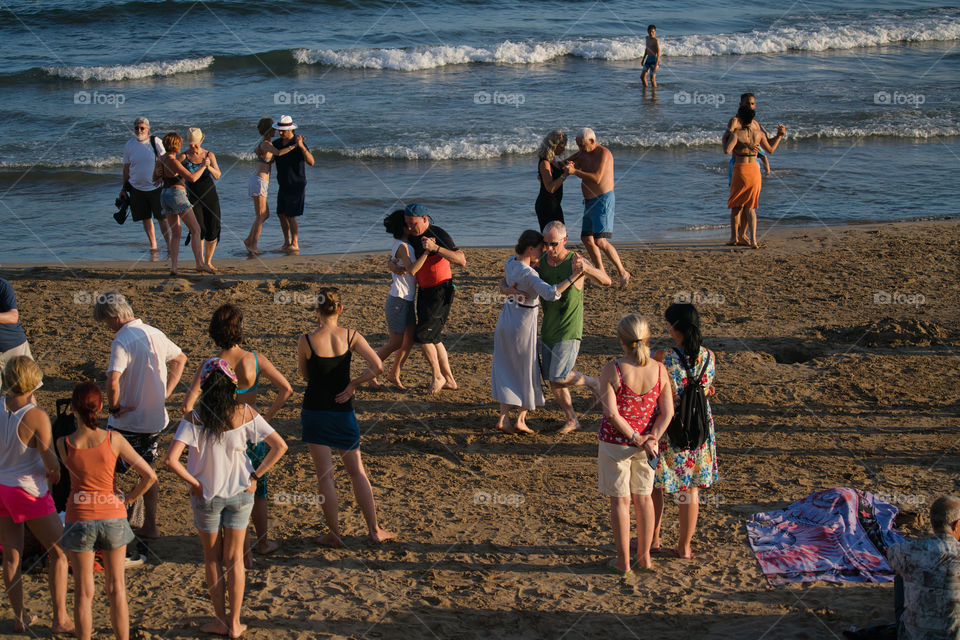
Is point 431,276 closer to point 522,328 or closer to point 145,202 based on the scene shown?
point 522,328

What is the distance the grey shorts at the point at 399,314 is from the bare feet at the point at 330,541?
229cm

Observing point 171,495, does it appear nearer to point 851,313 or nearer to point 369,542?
point 369,542

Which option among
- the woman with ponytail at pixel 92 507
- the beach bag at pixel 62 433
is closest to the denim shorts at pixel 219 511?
the woman with ponytail at pixel 92 507

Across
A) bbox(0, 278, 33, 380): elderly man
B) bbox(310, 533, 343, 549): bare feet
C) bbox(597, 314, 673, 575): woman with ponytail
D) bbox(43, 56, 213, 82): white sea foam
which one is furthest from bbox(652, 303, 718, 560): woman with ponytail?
bbox(43, 56, 213, 82): white sea foam

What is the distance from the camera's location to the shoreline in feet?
35.3

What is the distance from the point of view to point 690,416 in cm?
506

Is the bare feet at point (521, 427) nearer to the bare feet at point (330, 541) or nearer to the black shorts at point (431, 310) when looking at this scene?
the black shorts at point (431, 310)

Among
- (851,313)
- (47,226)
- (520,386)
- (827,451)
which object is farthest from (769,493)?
(47,226)

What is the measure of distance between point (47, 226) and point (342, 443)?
9742mm

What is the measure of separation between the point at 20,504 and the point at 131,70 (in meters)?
21.4

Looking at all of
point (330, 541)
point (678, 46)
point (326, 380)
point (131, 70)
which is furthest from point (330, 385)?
point (678, 46)

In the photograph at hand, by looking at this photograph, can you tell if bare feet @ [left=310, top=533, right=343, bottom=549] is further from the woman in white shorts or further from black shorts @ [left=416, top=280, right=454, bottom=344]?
the woman in white shorts

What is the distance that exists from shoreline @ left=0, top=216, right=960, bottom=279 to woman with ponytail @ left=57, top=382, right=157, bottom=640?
248 inches

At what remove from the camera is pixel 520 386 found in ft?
22.1
